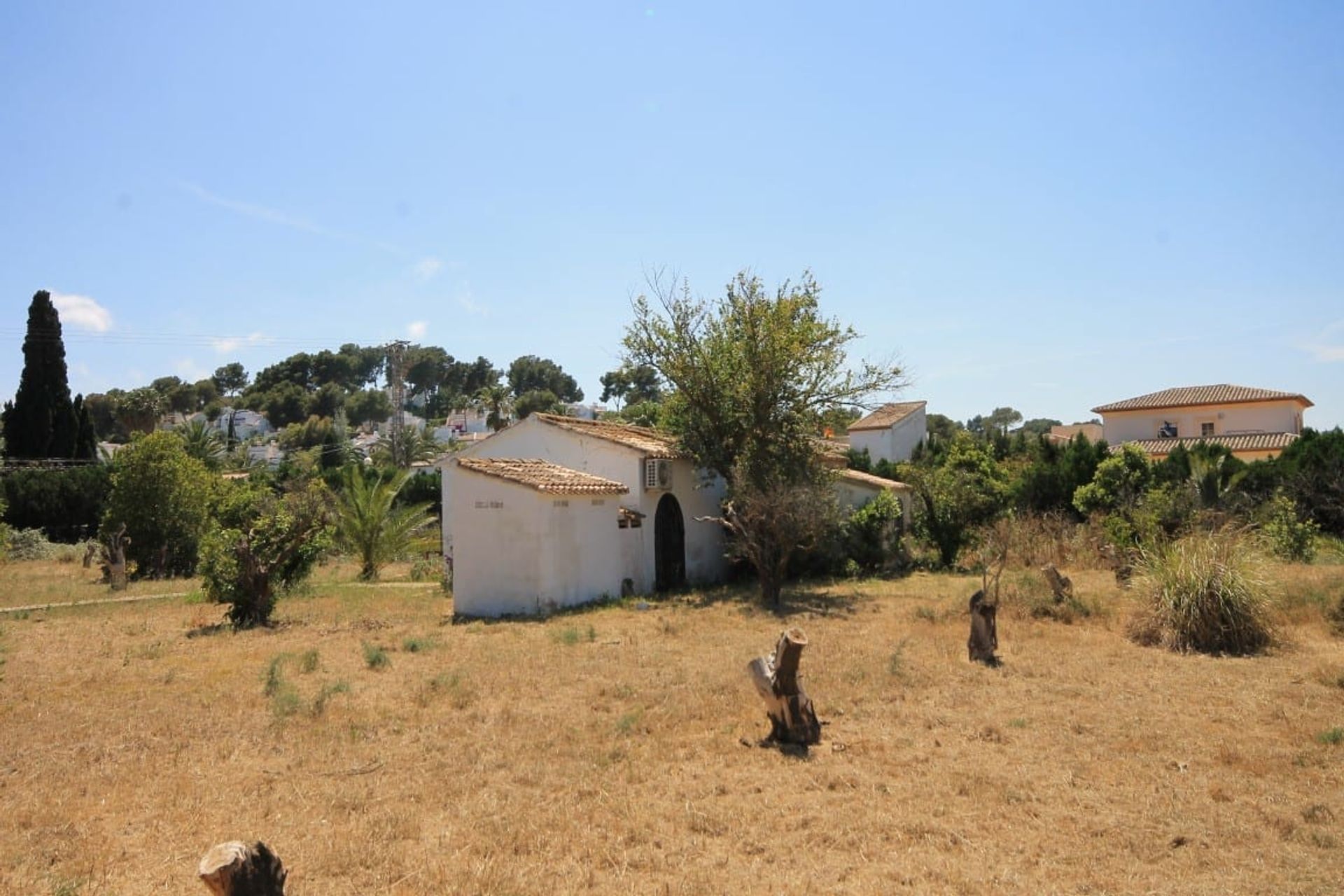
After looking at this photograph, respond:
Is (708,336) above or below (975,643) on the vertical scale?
above

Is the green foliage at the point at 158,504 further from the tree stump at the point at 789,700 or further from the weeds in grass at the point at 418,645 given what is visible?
the tree stump at the point at 789,700

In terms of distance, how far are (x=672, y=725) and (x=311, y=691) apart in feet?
14.8

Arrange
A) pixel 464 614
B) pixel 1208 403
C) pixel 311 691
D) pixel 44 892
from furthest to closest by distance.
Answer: pixel 1208 403 → pixel 464 614 → pixel 311 691 → pixel 44 892

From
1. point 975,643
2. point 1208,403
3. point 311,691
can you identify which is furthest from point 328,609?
point 1208,403

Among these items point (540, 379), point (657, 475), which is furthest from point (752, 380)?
point (540, 379)

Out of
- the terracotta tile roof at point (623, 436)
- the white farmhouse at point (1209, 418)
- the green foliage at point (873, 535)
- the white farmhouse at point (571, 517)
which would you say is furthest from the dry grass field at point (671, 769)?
the white farmhouse at point (1209, 418)

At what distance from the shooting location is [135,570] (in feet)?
84.6

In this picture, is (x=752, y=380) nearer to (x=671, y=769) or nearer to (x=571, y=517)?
(x=571, y=517)

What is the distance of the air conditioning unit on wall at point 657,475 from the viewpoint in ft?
69.8

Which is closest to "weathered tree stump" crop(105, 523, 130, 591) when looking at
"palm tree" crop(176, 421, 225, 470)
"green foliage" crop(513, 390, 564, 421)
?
"palm tree" crop(176, 421, 225, 470)

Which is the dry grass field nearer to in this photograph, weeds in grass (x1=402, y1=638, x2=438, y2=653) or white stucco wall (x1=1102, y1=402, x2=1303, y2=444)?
weeds in grass (x1=402, y1=638, x2=438, y2=653)

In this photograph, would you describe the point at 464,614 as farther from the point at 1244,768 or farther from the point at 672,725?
the point at 1244,768

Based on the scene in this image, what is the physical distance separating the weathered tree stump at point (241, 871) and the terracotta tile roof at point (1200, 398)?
1881 inches

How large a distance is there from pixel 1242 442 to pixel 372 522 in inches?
1475
